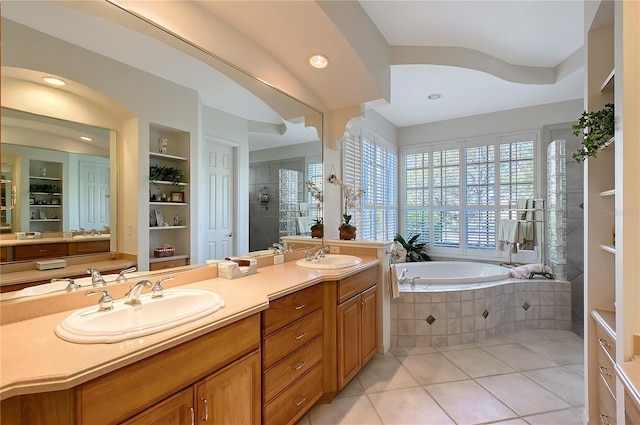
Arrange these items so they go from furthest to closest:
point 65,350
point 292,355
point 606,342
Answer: point 292,355, point 606,342, point 65,350

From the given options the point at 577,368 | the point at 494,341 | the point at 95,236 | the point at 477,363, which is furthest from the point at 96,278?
the point at 577,368

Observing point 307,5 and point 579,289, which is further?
point 579,289

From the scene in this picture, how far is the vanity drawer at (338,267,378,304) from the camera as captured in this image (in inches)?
77.5

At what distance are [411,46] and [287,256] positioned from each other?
2.28 meters

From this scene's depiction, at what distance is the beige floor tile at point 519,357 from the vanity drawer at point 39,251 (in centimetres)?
314

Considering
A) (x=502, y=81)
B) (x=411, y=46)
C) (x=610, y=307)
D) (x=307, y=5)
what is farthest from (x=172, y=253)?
(x=502, y=81)

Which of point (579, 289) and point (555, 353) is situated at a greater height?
point (579, 289)

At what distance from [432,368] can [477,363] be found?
16.2 inches

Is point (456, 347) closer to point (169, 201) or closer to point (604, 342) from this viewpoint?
point (604, 342)

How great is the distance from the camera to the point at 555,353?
8.66 ft

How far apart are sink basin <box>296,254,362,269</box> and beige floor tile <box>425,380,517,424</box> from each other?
1062 millimetres

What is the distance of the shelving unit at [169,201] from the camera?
61.9 inches

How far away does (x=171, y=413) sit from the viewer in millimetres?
1010

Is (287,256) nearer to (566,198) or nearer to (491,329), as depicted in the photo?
(491,329)
